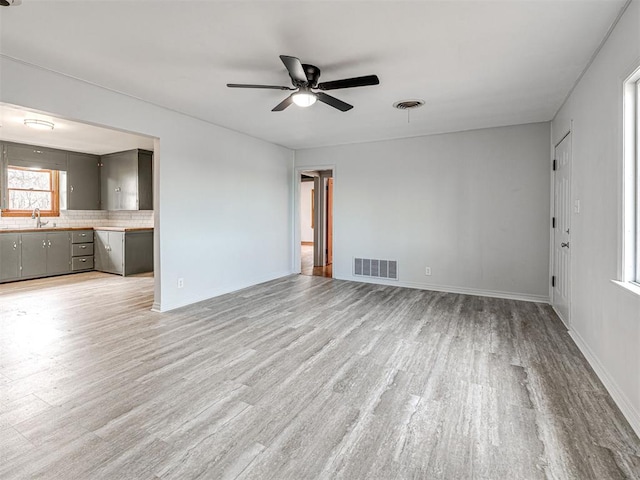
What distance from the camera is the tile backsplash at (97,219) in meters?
6.67

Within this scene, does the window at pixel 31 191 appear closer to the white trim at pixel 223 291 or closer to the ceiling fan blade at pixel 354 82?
the white trim at pixel 223 291

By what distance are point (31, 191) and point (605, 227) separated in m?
8.78

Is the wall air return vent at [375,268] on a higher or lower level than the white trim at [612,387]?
higher

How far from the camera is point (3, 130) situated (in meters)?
5.05

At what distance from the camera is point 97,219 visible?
7.43 m

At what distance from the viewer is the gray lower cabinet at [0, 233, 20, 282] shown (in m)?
5.55

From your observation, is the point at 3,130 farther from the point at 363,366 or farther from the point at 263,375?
the point at 363,366

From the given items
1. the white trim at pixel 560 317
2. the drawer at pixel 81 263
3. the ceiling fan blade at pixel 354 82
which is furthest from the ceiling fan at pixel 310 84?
the drawer at pixel 81 263

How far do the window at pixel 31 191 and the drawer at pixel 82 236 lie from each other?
756 mm

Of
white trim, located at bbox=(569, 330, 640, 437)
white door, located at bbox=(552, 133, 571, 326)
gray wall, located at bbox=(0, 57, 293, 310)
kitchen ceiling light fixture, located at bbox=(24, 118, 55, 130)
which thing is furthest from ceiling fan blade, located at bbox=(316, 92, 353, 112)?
kitchen ceiling light fixture, located at bbox=(24, 118, 55, 130)

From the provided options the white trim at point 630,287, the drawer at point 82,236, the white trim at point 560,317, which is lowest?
the white trim at point 560,317

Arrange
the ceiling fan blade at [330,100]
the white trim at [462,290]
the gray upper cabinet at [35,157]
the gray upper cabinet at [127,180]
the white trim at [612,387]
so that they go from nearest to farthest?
the white trim at [612,387], the ceiling fan blade at [330,100], the white trim at [462,290], the gray upper cabinet at [35,157], the gray upper cabinet at [127,180]

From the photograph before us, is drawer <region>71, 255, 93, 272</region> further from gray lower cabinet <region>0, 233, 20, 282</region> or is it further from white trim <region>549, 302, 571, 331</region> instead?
white trim <region>549, 302, 571, 331</region>

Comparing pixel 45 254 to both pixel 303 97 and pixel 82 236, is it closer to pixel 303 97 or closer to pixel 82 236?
pixel 82 236
